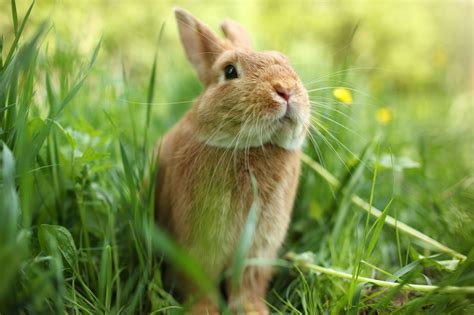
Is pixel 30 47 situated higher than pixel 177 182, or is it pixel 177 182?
pixel 30 47

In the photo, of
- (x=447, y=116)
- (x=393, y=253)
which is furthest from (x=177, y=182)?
(x=447, y=116)

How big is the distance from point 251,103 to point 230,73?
297mm

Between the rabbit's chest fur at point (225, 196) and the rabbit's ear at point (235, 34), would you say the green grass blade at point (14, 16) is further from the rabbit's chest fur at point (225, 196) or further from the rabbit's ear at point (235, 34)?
the rabbit's ear at point (235, 34)

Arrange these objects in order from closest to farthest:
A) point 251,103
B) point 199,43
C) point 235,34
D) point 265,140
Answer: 1. point 251,103
2. point 265,140
3. point 199,43
4. point 235,34

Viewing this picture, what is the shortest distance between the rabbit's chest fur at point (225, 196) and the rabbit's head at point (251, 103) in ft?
0.24

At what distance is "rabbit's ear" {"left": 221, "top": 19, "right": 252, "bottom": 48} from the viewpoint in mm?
2391

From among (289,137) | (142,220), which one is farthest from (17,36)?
(289,137)

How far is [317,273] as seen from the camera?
2.00 meters

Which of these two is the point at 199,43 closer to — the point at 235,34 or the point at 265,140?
the point at 235,34

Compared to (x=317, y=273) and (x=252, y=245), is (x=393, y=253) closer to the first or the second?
(x=317, y=273)

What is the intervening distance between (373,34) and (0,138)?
830 cm

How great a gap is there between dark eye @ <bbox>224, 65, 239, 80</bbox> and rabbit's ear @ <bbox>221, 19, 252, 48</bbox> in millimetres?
415

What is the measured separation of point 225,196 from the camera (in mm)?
1837

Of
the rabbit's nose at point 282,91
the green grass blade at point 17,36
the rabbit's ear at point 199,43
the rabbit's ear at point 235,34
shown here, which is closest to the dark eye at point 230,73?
the rabbit's ear at point 199,43
